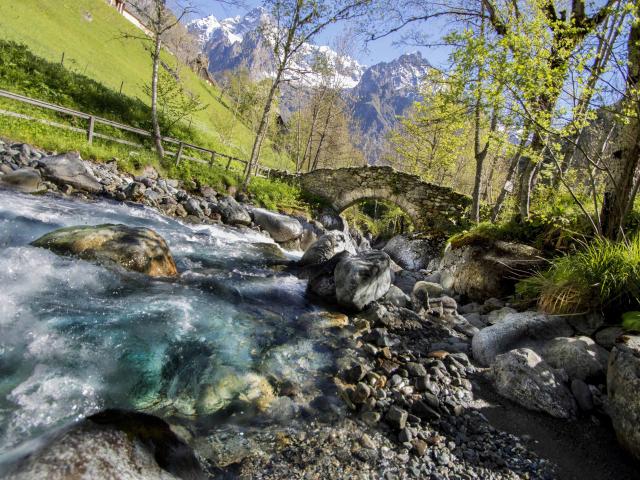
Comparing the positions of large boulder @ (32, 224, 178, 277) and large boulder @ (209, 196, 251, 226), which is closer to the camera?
large boulder @ (32, 224, 178, 277)

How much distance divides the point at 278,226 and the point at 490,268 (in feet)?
24.3

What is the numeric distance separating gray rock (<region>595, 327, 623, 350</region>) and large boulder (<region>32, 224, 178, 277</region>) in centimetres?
602

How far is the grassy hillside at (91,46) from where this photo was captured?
23891 mm

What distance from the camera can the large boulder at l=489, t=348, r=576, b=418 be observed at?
3.54m

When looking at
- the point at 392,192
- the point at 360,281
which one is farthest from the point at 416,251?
the point at 360,281

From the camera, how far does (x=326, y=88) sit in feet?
84.1

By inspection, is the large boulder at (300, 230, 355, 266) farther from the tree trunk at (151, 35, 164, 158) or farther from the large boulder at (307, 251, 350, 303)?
the tree trunk at (151, 35, 164, 158)

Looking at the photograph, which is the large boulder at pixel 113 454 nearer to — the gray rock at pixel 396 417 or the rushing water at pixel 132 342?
the rushing water at pixel 132 342

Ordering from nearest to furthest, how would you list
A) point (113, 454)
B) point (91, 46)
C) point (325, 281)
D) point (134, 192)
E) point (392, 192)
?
point (113, 454) → point (325, 281) → point (134, 192) → point (392, 192) → point (91, 46)

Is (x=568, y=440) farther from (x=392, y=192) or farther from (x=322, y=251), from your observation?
(x=392, y=192)

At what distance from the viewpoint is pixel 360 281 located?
598 cm

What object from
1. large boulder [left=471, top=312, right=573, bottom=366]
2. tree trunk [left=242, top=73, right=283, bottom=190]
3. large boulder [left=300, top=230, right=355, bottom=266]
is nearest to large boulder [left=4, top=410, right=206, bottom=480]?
large boulder [left=471, top=312, right=573, bottom=366]

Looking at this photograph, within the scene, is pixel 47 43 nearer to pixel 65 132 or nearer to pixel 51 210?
pixel 65 132

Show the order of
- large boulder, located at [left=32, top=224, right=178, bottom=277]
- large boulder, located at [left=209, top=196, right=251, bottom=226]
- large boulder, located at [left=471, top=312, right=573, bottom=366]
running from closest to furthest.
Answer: large boulder, located at [left=471, top=312, right=573, bottom=366]
large boulder, located at [left=32, top=224, right=178, bottom=277]
large boulder, located at [left=209, top=196, right=251, bottom=226]
